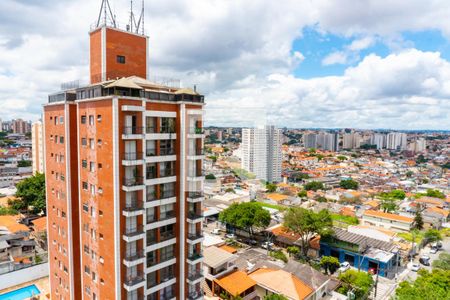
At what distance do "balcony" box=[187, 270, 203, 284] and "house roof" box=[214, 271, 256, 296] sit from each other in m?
7.66

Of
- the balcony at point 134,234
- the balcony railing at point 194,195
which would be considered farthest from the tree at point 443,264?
the balcony at point 134,234

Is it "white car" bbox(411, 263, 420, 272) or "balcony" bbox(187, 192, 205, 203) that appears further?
"white car" bbox(411, 263, 420, 272)

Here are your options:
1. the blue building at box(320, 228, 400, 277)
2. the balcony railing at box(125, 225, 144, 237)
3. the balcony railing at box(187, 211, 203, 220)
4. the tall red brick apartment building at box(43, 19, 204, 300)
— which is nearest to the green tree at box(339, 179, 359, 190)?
the blue building at box(320, 228, 400, 277)

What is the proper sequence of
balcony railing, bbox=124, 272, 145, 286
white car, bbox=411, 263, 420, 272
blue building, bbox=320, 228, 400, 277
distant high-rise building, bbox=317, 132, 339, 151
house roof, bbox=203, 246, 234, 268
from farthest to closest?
1. distant high-rise building, bbox=317, 132, 339, 151
2. white car, bbox=411, 263, 420, 272
3. blue building, bbox=320, 228, 400, 277
4. house roof, bbox=203, 246, 234, 268
5. balcony railing, bbox=124, 272, 145, 286

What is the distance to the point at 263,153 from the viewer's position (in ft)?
246

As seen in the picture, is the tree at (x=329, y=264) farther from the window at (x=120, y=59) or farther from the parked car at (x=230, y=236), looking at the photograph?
the window at (x=120, y=59)

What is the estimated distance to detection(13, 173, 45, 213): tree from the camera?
40.7m

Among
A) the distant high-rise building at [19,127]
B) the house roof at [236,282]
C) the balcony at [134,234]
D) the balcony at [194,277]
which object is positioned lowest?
the house roof at [236,282]

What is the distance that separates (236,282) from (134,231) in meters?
14.4

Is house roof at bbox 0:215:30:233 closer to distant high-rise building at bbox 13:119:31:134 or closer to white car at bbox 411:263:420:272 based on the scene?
white car at bbox 411:263:420:272

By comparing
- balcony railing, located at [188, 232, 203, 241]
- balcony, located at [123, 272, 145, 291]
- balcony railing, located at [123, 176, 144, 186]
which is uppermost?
balcony railing, located at [123, 176, 144, 186]

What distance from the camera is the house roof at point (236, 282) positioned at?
24.1 metres

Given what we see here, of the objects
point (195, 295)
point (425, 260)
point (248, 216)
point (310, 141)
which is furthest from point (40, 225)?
point (310, 141)

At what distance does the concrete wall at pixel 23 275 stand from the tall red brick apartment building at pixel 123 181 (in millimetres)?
8303
